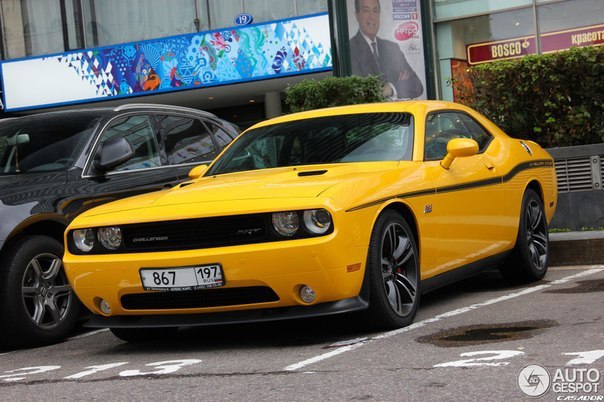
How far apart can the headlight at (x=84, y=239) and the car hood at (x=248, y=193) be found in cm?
11

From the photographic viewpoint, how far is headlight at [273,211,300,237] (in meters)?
5.99

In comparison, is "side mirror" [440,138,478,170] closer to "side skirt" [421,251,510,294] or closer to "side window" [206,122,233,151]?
"side skirt" [421,251,510,294]

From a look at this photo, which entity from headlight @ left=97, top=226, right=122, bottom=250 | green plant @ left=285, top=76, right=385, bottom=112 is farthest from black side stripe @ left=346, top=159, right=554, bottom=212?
green plant @ left=285, top=76, right=385, bottom=112

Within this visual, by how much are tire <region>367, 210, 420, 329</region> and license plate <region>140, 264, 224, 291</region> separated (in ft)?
2.92

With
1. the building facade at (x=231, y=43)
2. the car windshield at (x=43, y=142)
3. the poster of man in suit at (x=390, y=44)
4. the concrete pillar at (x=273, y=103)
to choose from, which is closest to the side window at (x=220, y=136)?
the car windshield at (x=43, y=142)

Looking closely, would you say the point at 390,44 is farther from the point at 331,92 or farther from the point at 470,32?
the point at 331,92

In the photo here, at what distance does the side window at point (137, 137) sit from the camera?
854 cm

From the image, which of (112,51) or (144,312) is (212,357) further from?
(112,51)

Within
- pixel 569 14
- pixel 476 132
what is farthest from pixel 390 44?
pixel 476 132

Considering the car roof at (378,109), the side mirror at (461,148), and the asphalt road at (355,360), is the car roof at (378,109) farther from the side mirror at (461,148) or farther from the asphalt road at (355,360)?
the asphalt road at (355,360)

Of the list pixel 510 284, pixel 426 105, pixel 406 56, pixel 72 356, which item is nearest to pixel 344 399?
pixel 72 356

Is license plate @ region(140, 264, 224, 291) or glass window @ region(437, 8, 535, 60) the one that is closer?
license plate @ region(140, 264, 224, 291)

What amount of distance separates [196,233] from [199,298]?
0.38 metres

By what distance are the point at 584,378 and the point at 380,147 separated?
2.98m
